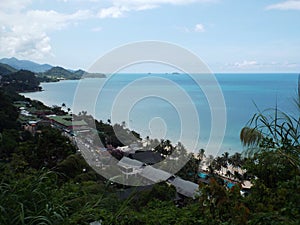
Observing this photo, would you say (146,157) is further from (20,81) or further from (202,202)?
(20,81)

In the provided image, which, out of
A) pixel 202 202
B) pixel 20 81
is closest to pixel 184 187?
pixel 202 202

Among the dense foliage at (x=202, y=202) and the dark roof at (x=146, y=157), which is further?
the dark roof at (x=146, y=157)

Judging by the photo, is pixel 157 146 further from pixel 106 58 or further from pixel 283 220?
pixel 283 220

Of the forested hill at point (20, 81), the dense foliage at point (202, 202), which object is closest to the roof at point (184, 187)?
the dense foliage at point (202, 202)

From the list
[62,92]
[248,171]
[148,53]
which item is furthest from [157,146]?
[62,92]

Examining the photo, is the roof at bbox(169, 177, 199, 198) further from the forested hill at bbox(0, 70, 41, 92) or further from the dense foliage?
the forested hill at bbox(0, 70, 41, 92)

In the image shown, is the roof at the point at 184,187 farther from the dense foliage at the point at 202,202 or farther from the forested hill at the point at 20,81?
the forested hill at the point at 20,81

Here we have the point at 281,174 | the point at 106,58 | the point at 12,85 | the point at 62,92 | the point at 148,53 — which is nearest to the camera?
the point at 281,174

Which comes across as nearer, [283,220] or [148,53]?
[283,220]

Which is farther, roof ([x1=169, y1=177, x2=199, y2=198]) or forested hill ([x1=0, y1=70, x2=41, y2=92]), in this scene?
forested hill ([x1=0, y1=70, x2=41, y2=92])

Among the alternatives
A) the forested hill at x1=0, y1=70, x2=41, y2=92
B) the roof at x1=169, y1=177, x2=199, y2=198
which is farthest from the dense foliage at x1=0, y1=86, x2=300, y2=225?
the forested hill at x1=0, y1=70, x2=41, y2=92

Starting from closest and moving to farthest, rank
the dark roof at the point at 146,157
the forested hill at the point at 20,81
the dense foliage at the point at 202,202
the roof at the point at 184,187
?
the dense foliage at the point at 202,202
the roof at the point at 184,187
the dark roof at the point at 146,157
the forested hill at the point at 20,81
